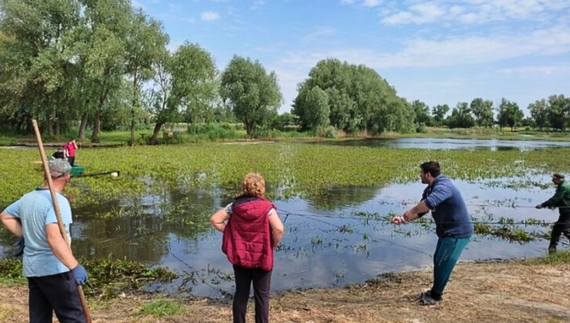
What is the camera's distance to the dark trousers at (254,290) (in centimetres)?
482

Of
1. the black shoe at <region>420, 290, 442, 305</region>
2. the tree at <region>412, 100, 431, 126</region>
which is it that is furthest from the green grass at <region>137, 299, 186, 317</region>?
the tree at <region>412, 100, 431, 126</region>

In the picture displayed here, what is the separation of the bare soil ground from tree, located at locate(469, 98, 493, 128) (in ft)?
488

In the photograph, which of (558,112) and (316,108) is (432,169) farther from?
(558,112)

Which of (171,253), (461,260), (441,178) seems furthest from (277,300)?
(461,260)

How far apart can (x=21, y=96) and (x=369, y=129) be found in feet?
195

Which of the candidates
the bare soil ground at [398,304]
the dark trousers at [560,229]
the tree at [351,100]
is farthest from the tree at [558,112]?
the bare soil ground at [398,304]

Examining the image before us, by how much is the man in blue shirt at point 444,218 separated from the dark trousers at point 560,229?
5624mm

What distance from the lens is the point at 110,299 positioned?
6.63 m

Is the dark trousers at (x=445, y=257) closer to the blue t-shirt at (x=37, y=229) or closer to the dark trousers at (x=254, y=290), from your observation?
the dark trousers at (x=254, y=290)

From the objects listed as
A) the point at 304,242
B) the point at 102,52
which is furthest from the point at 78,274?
the point at 102,52

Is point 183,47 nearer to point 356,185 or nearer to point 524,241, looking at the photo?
point 356,185

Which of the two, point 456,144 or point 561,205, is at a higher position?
point 456,144

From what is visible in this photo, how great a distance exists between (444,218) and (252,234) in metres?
2.94

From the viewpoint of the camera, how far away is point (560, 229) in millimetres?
10227
